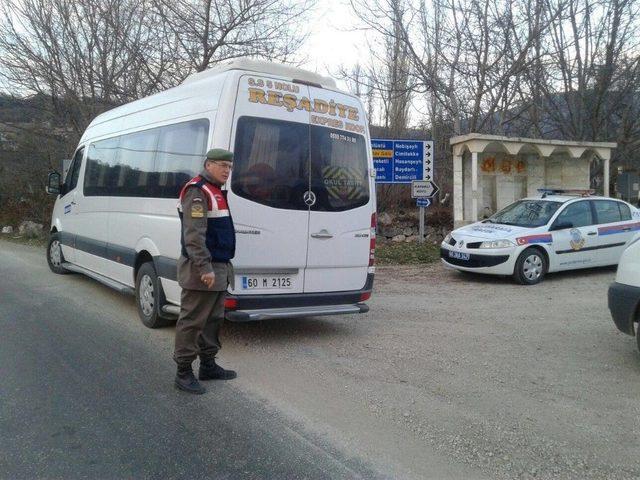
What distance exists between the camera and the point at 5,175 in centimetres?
2275

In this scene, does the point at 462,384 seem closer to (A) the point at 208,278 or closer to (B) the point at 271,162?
(A) the point at 208,278

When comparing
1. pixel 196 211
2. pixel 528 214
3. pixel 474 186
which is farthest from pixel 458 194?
pixel 196 211

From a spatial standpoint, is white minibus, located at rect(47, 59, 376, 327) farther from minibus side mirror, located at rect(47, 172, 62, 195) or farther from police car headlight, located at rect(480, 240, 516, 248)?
police car headlight, located at rect(480, 240, 516, 248)

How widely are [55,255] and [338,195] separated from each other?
6.46 metres

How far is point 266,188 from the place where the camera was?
18.0ft

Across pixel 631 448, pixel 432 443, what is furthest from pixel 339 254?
pixel 631 448

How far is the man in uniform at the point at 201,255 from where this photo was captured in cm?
430

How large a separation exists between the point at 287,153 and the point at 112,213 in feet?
9.88

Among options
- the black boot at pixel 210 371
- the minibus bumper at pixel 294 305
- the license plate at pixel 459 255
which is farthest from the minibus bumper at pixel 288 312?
the license plate at pixel 459 255

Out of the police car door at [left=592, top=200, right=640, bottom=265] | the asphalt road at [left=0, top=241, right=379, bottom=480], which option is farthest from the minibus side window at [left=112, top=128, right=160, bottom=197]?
the police car door at [left=592, top=200, right=640, bottom=265]

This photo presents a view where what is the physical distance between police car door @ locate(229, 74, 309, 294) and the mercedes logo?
4cm

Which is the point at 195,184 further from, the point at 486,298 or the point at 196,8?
the point at 196,8

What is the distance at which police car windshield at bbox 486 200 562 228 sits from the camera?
32.9ft

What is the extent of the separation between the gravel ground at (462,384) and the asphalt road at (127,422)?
299 mm
